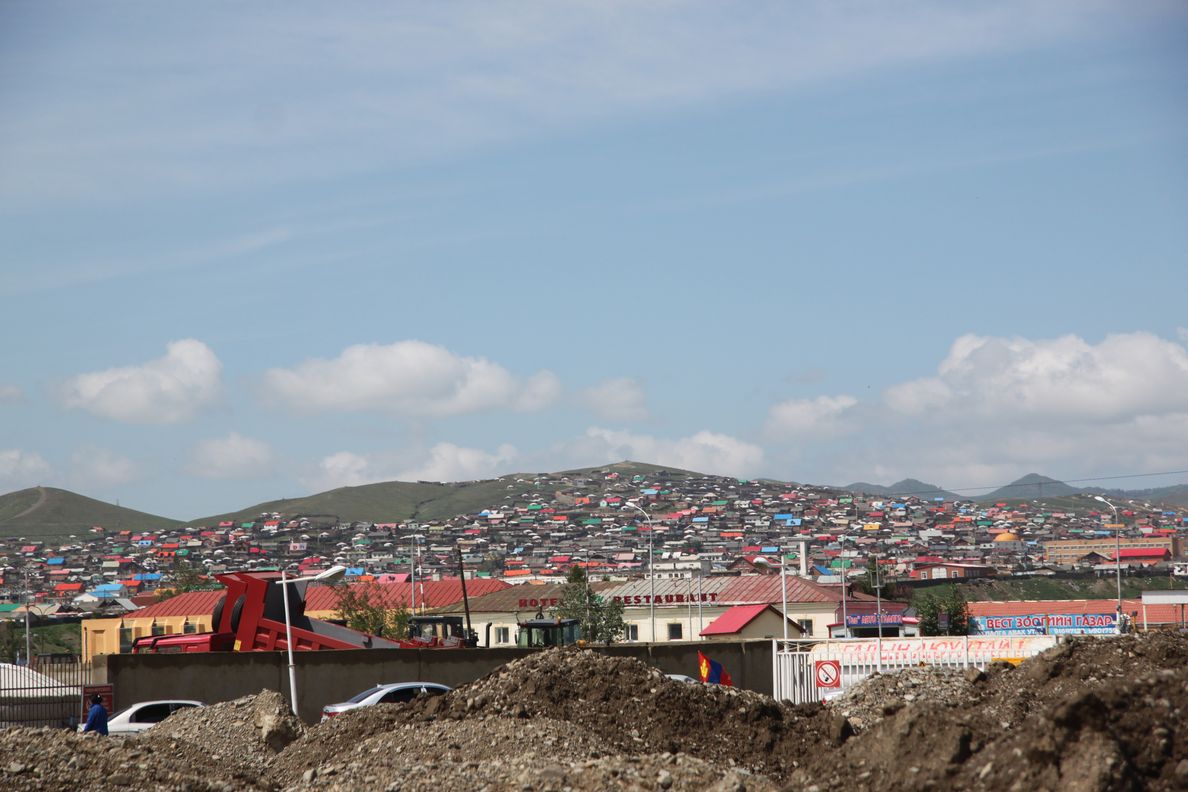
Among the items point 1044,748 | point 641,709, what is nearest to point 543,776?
point 641,709

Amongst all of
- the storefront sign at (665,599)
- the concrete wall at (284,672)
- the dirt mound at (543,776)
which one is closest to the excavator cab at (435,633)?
the concrete wall at (284,672)

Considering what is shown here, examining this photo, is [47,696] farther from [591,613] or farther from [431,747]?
[591,613]

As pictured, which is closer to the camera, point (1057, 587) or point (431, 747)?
point (431, 747)

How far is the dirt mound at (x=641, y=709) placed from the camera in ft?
64.6

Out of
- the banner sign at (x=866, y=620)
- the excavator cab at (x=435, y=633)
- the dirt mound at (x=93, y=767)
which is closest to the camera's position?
the dirt mound at (x=93, y=767)

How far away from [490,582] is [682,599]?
107 ft

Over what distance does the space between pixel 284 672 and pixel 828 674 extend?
1269 cm

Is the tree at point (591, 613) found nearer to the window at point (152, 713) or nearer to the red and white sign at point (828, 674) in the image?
the red and white sign at point (828, 674)

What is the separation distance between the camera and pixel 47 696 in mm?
29125

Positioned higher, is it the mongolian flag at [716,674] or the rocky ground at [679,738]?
the rocky ground at [679,738]

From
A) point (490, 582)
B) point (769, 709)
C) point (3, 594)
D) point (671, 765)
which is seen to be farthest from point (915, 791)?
point (3, 594)

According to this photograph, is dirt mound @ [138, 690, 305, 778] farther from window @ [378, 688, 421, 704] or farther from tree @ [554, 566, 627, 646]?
tree @ [554, 566, 627, 646]

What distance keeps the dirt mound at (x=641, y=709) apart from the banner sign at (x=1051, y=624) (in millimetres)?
28897

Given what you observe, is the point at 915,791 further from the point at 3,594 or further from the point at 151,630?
the point at 3,594
